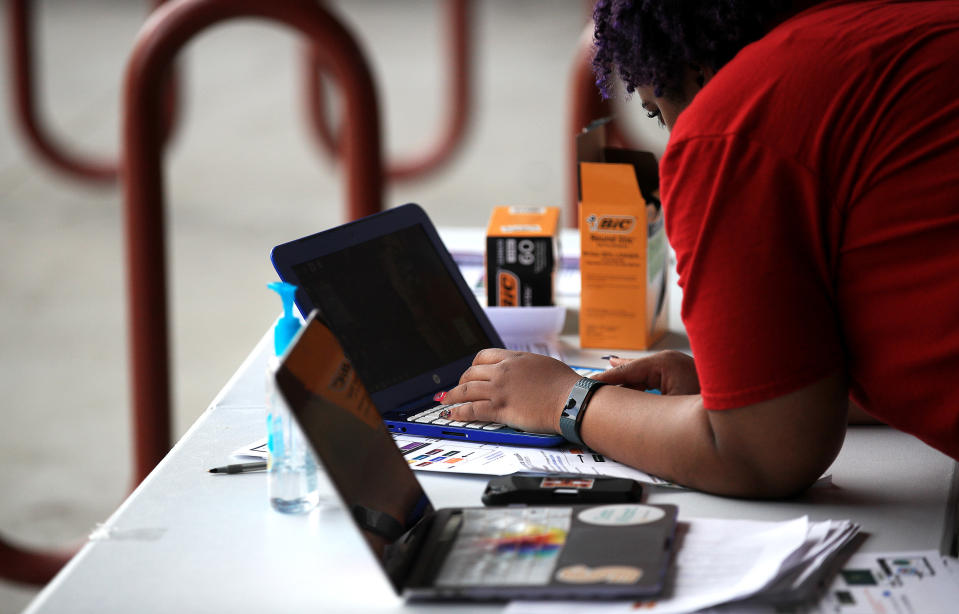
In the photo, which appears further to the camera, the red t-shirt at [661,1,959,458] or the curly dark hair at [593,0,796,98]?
the curly dark hair at [593,0,796,98]

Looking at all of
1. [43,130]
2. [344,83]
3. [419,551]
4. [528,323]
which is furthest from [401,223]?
[43,130]

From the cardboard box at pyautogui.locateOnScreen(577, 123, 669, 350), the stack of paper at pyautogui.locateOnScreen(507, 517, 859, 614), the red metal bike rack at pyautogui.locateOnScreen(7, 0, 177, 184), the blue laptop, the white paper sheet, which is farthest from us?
the red metal bike rack at pyautogui.locateOnScreen(7, 0, 177, 184)

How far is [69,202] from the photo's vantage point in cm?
526

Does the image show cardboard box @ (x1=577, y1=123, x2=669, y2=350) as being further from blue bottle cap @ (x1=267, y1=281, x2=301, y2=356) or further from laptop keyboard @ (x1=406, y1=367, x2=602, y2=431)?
blue bottle cap @ (x1=267, y1=281, x2=301, y2=356)

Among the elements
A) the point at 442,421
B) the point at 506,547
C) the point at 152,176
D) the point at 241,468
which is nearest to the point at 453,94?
the point at 152,176

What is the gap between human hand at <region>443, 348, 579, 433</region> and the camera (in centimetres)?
111

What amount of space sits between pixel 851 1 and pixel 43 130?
11.8 ft

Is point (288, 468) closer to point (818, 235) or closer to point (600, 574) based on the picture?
point (600, 574)

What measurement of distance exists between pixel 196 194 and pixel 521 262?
4.09 meters

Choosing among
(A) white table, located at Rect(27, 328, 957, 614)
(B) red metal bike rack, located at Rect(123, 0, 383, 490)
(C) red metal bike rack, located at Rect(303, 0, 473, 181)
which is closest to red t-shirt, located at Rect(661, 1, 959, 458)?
(A) white table, located at Rect(27, 328, 957, 614)

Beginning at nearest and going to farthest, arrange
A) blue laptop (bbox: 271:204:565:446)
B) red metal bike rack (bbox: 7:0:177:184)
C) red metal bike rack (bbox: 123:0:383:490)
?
blue laptop (bbox: 271:204:565:446), red metal bike rack (bbox: 123:0:383:490), red metal bike rack (bbox: 7:0:177:184)

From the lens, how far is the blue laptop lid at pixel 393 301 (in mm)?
1183

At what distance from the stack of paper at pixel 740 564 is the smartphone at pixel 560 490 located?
0.22ft

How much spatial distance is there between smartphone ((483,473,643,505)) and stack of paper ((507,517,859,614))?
66 mm
